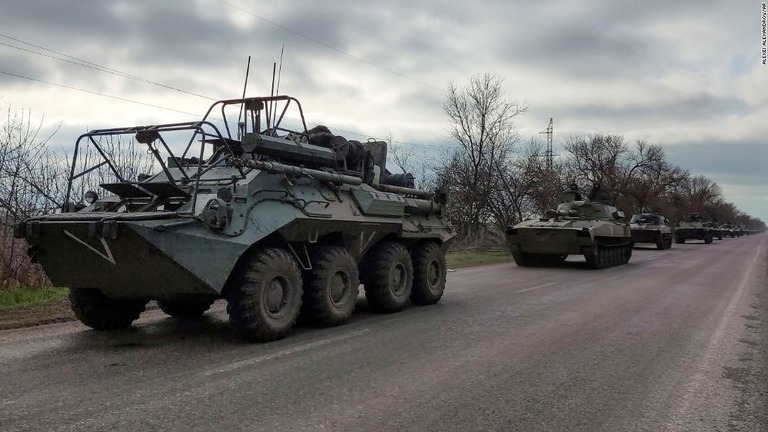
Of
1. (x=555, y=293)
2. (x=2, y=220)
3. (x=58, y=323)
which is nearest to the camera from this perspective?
(x=58, y=323)

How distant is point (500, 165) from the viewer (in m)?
29.8

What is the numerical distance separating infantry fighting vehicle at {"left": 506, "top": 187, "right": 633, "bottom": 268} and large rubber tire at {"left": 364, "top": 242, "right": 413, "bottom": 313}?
9.88 m

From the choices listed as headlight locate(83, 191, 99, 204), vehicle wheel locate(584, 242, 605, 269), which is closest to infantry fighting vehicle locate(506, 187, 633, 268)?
vehicle wheel locate(584, 242, 605, 269)

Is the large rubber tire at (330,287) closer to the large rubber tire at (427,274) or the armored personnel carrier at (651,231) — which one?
the large rubber tire at (427,274)

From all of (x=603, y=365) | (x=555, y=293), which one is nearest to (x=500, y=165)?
(x=555, y=293)

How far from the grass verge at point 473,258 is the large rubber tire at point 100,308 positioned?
1193 centimetres

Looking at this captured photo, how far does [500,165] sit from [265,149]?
23.8 metres

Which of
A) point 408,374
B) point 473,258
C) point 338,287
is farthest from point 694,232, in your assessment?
point 408,374

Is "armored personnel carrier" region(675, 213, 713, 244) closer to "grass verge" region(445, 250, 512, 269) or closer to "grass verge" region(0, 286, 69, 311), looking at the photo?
"grass verge" region(445, 250, 512, 269)

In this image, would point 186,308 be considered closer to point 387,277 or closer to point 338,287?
point 338,287

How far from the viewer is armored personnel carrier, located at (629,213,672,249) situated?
103 feet

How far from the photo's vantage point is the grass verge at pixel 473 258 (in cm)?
1967

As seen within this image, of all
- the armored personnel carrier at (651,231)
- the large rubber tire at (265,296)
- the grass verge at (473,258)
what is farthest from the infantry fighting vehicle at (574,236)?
the large rubber tire at (265,296)

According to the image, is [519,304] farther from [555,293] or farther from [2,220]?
[2,220]
